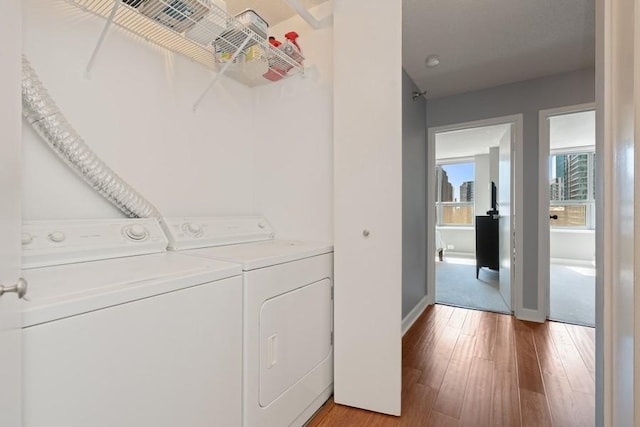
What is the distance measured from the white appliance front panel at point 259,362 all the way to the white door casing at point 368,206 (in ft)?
0.30

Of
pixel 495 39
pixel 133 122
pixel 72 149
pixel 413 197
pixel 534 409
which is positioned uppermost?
pixel 495 39

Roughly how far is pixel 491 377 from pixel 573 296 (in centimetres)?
258

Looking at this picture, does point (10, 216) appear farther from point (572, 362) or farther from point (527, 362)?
point (572, 362)

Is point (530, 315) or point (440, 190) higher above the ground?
point (440, 190)

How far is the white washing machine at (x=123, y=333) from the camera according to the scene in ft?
2.12

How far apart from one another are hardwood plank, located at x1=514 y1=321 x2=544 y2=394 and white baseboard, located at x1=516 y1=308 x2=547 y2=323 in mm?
245

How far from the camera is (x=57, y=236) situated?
3.43 ft

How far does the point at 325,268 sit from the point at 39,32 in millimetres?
1656

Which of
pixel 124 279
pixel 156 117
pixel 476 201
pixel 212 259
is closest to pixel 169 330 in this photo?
pixel 124 279

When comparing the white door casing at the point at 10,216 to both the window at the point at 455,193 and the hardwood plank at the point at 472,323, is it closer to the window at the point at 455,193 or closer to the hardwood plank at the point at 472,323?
the hardwood plank at the point at 472,323

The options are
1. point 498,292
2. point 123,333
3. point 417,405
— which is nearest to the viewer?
point 123,333

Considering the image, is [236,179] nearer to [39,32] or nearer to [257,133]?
[257,133]

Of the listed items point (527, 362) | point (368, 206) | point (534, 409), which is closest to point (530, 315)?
point (527, 362)

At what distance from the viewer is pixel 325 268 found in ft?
5.27
